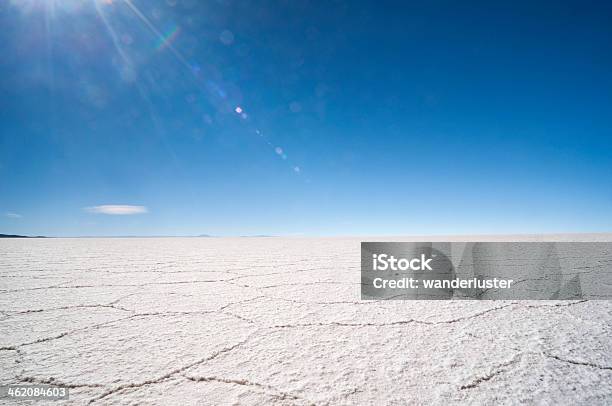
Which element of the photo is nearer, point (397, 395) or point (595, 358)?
point (397, 395)

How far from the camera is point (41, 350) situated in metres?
0.80

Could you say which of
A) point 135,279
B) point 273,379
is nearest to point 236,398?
point 273,379

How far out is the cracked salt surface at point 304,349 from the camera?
0.59 meters

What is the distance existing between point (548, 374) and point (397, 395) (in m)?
0.34

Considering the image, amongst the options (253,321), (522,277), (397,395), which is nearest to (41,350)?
(253,321)

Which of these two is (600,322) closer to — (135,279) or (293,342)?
(293,342)

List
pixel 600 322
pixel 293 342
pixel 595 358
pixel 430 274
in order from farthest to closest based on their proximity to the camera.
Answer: pixel 430 274
pixel 600 322
pixel 293 342
pixel 595 358

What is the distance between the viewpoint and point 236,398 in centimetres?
57

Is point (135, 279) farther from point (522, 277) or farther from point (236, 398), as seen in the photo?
point (522, 277)

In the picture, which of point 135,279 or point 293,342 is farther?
point 135,279

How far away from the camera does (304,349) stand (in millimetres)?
795

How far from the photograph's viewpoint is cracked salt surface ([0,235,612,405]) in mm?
592

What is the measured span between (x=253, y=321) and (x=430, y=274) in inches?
54.4

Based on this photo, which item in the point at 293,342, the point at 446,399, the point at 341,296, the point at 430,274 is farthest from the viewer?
the point at 430,274
